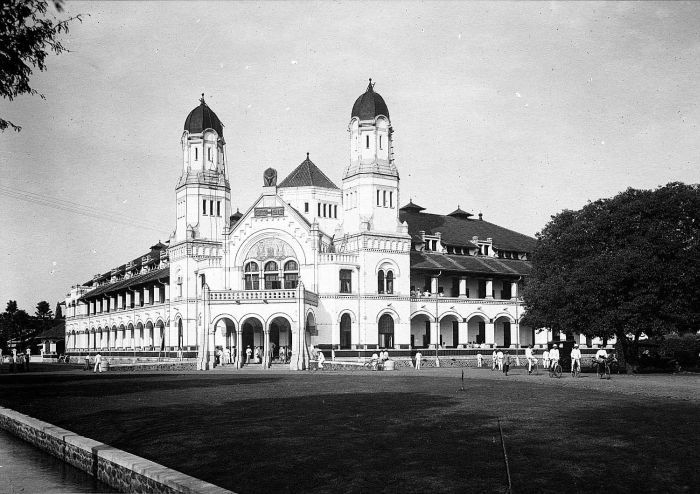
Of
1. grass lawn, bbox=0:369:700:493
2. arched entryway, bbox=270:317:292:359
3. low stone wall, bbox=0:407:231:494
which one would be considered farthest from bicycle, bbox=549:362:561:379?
low stone wall, bbox=0:407:231:494

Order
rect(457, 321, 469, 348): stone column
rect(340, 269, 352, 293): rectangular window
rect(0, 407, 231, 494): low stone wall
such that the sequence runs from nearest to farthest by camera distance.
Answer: rect(0, 407, 231, 494): low stone wall → rect(340, 269, 352, 293): rectangular window → rect(457, 321, 469, 348): stone column

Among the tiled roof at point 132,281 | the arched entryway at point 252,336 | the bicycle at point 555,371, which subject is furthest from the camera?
the tiled roof at point 132,281

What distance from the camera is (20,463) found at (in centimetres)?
1702

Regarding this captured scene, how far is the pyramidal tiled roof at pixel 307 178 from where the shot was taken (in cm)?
6662

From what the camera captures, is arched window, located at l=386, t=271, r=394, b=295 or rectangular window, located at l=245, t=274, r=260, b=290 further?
arched window, located at l=386, t=271, r=394, b=295

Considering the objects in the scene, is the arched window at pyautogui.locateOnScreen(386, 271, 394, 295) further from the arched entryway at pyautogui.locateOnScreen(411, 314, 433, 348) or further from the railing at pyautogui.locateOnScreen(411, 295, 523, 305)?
the arched entryway at pyautogui.locateOnScreen(411, 314, 433, 348)

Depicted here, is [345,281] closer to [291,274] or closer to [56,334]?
[291,274]

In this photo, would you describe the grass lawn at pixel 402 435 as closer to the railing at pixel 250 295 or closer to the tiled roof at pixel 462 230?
the railing at pixel 250 295

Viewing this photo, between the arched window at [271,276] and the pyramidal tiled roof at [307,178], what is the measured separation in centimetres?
923

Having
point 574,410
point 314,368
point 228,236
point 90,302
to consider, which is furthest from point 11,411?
point 90,302

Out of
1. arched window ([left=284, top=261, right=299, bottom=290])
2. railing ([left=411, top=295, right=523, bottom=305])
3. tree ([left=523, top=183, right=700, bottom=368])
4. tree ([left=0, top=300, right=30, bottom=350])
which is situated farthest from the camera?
tree ([left=0, top=300, right=30, bottom=350])

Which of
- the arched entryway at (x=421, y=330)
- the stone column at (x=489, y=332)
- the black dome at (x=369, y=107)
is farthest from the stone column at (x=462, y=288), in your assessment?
the black dome at (x=369, y=107)

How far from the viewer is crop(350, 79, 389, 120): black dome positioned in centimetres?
6069

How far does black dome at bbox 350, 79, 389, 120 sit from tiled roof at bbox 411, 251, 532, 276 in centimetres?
1205
